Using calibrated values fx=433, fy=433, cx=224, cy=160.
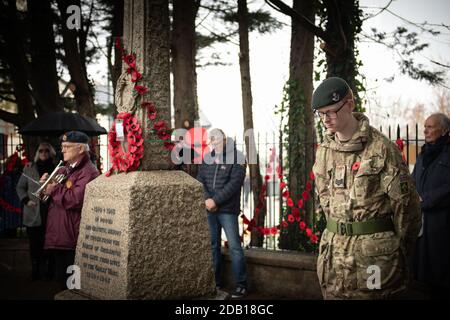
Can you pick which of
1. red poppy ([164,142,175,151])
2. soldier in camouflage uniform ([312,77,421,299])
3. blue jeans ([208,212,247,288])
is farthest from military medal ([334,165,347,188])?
blue jeans ([208,212,247,288])

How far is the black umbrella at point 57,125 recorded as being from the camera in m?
6.78

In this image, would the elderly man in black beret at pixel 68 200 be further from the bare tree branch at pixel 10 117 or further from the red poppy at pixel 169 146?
the bare tree branch at pixel 10 117

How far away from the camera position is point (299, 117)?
700 centimetres

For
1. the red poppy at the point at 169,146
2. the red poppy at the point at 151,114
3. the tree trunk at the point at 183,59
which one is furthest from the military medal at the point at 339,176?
the tree trunk at the point at 183,59

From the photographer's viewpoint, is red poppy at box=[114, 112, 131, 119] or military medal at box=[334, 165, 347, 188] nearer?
military medal at box=[334, 165, 347, 188]

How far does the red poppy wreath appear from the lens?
327 cm

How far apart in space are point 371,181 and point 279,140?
11.3 feet

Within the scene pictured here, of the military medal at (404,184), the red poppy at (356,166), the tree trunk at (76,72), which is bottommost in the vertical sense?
the military medal at (404,184)

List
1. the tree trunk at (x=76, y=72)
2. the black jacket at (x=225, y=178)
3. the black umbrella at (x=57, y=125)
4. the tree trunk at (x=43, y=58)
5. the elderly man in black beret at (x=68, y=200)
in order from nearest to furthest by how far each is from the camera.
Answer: the elderly man in black beret at (x=68, y=200), the black jacket at (x=225, y=178), the black umbrella at (x=57, y=125), the tree trunk at (x=76, y=72), the tree trunk at (x=43, y=58)

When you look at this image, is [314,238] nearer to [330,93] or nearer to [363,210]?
[363,210]

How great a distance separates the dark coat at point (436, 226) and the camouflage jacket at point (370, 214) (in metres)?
1.60

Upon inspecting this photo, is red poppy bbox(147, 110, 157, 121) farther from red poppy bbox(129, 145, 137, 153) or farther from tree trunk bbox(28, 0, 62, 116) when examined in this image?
tree trunk bbox(28, 0, 62, 116)
